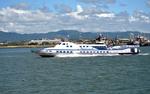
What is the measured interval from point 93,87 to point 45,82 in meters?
8.31

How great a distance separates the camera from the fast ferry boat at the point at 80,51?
118 metres

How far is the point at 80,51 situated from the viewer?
12112cm

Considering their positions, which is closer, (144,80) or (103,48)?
(144,80)

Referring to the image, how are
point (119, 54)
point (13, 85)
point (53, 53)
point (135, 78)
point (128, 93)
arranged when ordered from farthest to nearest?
point (119, 54) → point (53, 53) → point (135, 78) → point (13, 85) → point (128, 93)

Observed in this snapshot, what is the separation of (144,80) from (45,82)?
11.7 m

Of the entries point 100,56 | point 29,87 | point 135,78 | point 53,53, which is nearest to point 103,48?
point 100,56

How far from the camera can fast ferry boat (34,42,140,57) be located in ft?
387

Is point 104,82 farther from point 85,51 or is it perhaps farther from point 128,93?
point 85,51

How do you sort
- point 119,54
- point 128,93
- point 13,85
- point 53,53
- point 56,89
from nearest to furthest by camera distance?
1. point 128,93
2. point 56,89
3. point 13,85
4. point 53,53
5. point 119,54

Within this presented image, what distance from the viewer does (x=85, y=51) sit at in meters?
122

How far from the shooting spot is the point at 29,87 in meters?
49.8

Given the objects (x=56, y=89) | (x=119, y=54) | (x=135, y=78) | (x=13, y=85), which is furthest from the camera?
(x=119, y=54)

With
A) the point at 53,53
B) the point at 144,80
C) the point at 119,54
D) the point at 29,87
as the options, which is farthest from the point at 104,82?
the point at 119,54

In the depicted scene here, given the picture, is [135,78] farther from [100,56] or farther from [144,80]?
[100,56]
